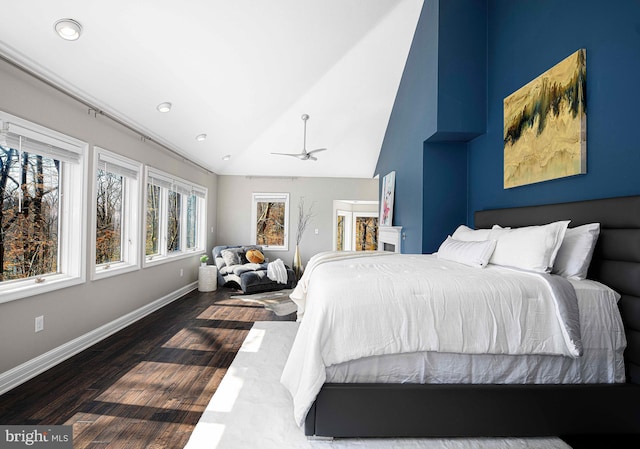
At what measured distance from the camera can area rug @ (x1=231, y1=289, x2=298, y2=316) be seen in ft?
14.1

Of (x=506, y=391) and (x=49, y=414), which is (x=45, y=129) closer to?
(x=49, y=414)

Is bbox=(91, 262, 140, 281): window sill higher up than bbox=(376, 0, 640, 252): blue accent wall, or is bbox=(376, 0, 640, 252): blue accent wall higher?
bbox=(376, 0, 640, 252): blue accent wall

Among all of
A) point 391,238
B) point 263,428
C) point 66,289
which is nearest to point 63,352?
point 66,289

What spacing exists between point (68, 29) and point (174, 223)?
3393 mm

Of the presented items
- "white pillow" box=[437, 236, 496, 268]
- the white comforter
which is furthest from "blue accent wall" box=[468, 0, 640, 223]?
the white comforter

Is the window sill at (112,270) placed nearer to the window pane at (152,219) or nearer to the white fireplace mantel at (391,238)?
the window pane at (152,219)

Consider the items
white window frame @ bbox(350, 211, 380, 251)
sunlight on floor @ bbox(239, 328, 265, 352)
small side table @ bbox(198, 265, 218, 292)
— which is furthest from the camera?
white window frame @ bbox(350, 211, 380, 251)

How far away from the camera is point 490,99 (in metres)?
3.26

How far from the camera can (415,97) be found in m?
4.08

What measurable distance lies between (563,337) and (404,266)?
0.95m

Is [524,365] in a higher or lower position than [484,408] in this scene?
higher

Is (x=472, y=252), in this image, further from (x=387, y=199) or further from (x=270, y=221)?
(x=270, y=221)

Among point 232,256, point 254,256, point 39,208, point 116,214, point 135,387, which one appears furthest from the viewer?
point 254,256

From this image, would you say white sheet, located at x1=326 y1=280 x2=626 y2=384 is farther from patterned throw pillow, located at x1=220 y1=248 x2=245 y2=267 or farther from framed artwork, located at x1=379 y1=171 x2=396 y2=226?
patterned throw pillow, located at x1=220 y1=248 x2=245 y2=267
